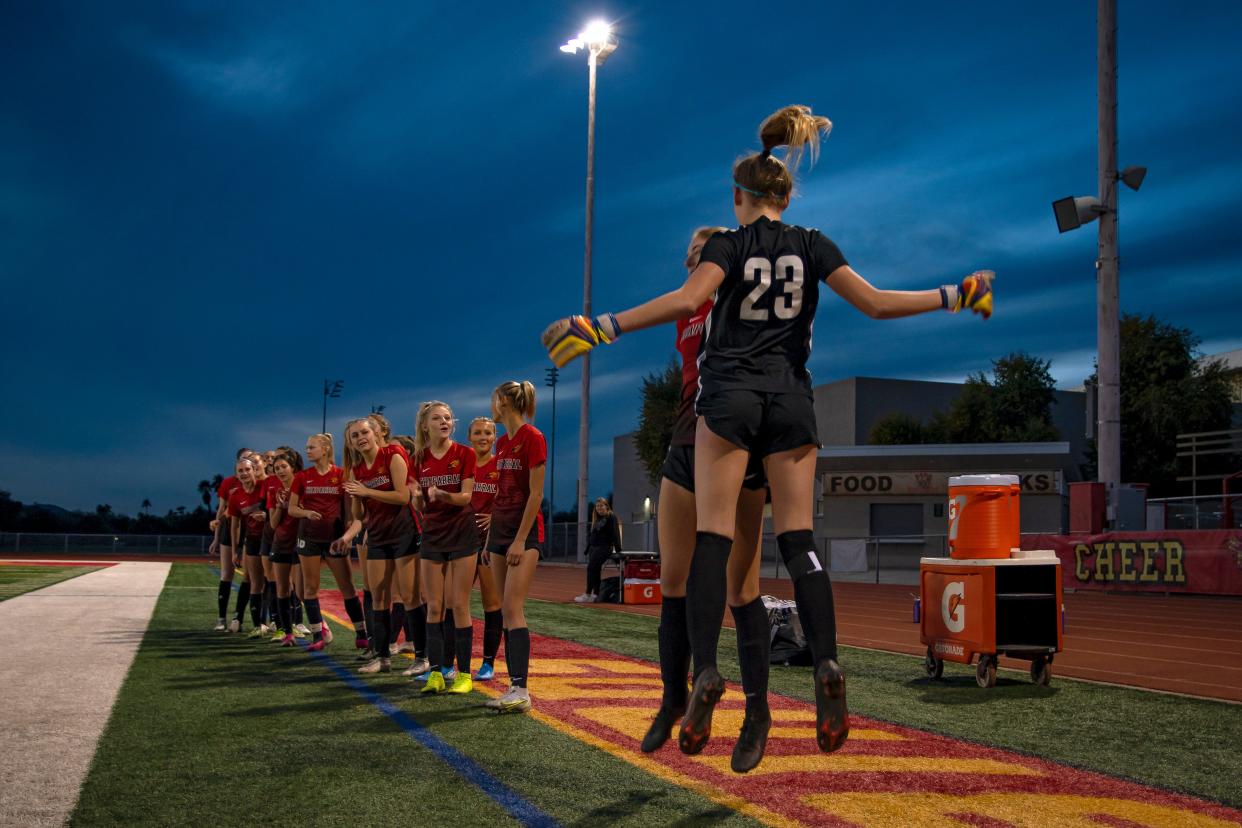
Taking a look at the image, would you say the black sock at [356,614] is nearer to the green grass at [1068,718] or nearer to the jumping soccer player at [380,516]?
the jumping soccer player at [380,516]

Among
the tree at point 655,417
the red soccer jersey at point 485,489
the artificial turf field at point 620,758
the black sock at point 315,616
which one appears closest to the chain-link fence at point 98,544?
the tree at point 655,417

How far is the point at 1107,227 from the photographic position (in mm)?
21109

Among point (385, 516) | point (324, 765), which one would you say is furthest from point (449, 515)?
point (324, 765)

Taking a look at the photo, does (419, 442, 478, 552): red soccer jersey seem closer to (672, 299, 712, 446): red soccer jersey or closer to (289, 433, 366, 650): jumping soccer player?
(289, 433, 366, 650): jumping soccer player

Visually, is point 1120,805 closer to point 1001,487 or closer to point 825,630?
point 825,630

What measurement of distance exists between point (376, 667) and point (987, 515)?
529 centimetres

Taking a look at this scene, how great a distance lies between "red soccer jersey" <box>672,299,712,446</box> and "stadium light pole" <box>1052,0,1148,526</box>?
60.4 feet

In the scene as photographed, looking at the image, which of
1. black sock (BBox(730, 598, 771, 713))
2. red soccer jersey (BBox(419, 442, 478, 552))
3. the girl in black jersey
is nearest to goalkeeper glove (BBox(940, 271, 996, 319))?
the girl in black jersey

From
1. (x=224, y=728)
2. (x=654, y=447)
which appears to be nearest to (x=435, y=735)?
(x=224, y=728)

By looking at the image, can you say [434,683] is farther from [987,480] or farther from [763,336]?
[763,336]

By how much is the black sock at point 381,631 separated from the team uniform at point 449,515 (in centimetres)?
143

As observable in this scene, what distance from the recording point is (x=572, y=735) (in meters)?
5.96

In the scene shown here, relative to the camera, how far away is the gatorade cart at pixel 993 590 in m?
8.24

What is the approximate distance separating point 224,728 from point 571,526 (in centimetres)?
4845
